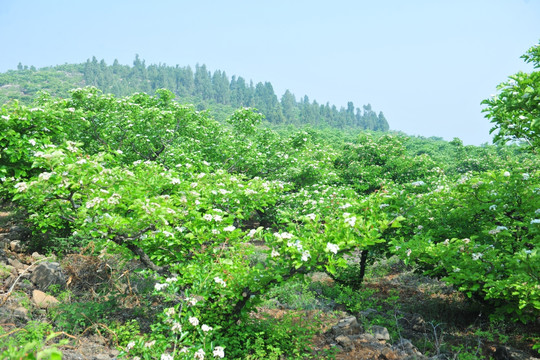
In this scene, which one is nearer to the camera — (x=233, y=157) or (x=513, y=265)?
→ (x=513, y=265)

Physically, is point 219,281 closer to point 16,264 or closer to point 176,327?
point 176,327

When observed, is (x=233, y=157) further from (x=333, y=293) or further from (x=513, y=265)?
(x=513, y=265)

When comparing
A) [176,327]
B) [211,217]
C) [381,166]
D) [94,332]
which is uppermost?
[381,166]

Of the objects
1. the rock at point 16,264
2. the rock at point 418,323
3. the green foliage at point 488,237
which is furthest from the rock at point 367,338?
the rock at point 16,264

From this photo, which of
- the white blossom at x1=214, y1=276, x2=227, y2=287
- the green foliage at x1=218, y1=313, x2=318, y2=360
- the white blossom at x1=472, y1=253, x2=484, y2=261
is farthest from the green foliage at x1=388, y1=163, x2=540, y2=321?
the white blossom at x1=214, y1=276, x2=227, y2=287

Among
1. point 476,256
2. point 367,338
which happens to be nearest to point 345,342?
point 367,338

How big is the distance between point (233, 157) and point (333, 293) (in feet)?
30.6

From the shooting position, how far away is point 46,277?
27.9ft

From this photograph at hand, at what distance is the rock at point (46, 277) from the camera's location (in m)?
8.43

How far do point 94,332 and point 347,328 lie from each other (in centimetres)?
561

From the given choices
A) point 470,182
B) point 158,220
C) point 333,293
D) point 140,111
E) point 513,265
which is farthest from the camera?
point 140,111

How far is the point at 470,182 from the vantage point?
757 centimetres

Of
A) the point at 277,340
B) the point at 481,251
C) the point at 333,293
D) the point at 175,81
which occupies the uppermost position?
the point at 175,81

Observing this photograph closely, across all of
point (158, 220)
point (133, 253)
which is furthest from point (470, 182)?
point (133, 253)
